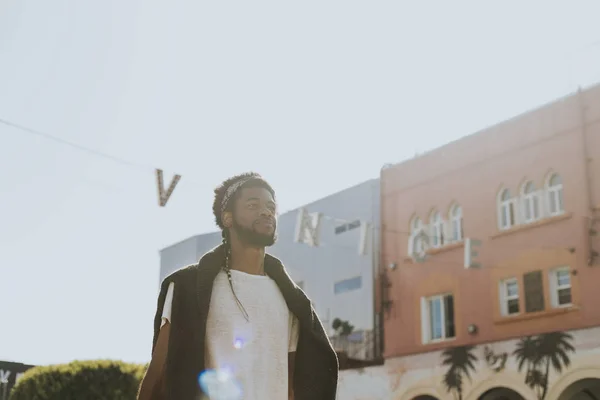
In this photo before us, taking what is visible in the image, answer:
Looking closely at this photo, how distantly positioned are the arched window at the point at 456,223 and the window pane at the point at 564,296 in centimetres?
347

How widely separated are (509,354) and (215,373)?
1897 cm

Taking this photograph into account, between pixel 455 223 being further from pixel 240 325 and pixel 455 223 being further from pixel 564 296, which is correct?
pixel 240 325

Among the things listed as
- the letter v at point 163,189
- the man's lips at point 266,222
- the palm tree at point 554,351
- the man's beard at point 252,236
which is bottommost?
the man's beard at point 252,236

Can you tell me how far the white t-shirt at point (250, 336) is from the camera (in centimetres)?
356

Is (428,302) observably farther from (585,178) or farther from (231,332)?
(231,332)

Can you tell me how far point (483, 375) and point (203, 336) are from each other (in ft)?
64.2

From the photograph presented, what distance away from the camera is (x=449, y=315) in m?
23.9

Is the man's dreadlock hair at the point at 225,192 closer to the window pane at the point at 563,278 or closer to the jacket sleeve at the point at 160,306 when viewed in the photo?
the jacket sleeve at the point at 160,306

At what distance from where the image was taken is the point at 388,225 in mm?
26250

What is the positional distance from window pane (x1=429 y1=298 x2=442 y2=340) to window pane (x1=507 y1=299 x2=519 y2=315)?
2519 mm

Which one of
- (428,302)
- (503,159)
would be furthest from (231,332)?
(428,302)

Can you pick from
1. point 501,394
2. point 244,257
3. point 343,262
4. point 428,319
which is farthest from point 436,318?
point 244,257

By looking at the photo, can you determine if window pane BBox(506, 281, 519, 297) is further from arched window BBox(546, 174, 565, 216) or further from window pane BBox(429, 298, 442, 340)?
window pane BBox(429, 298, 442, 340)

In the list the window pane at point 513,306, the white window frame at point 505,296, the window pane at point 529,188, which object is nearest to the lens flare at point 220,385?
the window pane at point 529,188
